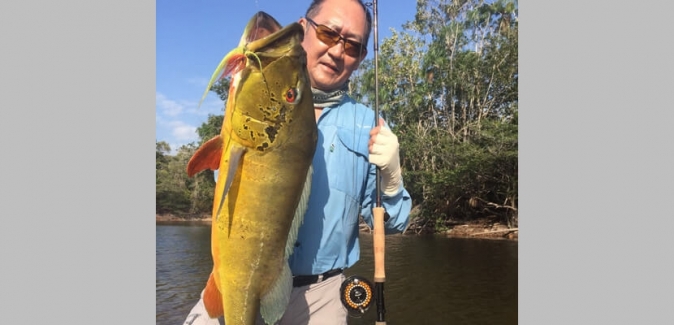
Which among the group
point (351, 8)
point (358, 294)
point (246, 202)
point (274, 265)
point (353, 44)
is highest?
point (351, 8)

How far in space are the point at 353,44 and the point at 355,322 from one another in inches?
360

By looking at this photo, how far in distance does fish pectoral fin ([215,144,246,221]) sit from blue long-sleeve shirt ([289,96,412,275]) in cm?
47

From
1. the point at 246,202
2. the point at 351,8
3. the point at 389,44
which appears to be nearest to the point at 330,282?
the point at 246,202

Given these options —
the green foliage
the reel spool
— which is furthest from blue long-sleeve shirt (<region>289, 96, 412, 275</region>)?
the green foliage

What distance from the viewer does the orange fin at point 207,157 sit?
1824mm

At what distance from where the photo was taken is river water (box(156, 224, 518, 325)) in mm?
10648

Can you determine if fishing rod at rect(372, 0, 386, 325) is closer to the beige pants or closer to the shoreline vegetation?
the beige pants

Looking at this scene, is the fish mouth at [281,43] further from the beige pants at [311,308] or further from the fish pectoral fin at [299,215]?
the beige pants at [311,308]

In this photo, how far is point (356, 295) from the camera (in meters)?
2.33

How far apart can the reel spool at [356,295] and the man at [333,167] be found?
0.11 ft

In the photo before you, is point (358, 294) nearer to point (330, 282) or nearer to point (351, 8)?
point (330, 282)

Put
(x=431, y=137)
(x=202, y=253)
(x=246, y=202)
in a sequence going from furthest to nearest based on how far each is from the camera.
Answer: (x=431, y=137), (x=202, y=253), (x=246, y=202)

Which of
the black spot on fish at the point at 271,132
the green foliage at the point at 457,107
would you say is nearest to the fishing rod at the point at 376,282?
the black spot on fish at the point at 271,132

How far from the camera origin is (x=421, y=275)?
46.7ft
